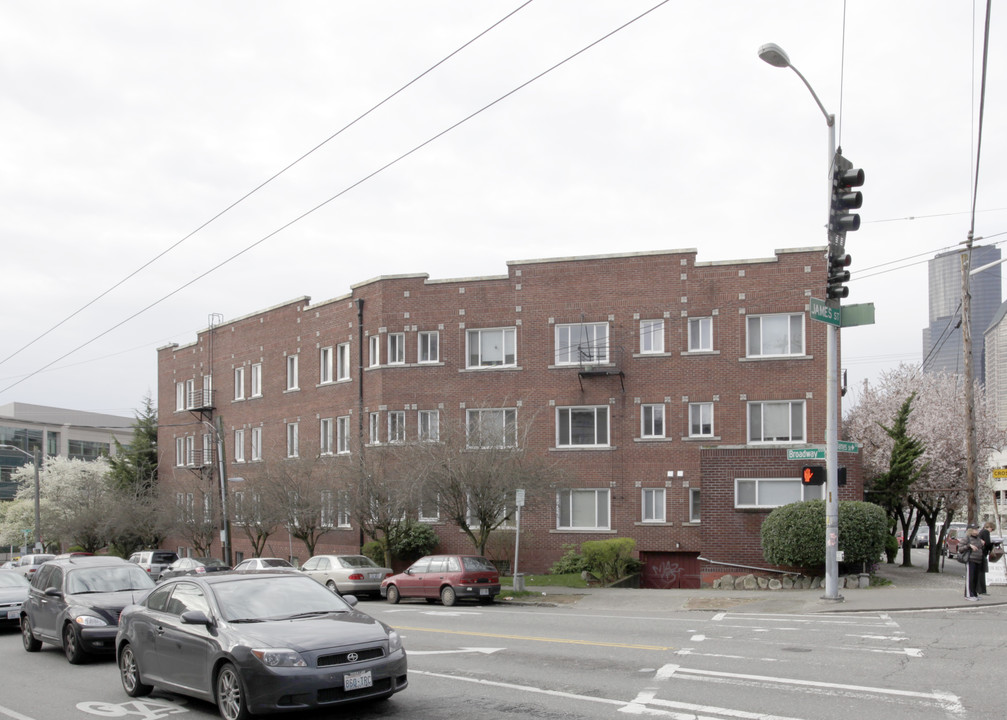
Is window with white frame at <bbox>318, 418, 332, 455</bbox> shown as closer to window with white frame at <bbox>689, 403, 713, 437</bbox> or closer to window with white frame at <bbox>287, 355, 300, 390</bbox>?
window with white frame at <bbox>287, 355, 300, 390</bbox>

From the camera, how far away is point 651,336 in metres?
34.7

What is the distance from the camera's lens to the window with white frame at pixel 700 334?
34.0 meters

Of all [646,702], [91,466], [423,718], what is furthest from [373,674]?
[91,466]

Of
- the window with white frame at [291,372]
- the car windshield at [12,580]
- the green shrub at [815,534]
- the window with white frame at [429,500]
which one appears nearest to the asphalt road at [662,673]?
the car windshield at [12,580]

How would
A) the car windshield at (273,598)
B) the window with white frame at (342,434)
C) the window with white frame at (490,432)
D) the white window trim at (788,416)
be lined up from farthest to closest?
1. the window with white frame at (342,434)
2. the white window trim at (788,416)
3. the window with white frame at (490,432)
4. the car windshield at (273,598)

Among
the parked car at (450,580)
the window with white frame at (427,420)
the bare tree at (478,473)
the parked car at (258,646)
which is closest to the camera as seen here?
the parked car at (258,646)

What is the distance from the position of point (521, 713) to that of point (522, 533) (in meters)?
25.9

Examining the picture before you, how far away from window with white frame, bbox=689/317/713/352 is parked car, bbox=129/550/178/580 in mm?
25046

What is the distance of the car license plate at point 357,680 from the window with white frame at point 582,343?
26.3 m

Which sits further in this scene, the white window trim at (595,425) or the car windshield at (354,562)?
the white window trim at (595,425)

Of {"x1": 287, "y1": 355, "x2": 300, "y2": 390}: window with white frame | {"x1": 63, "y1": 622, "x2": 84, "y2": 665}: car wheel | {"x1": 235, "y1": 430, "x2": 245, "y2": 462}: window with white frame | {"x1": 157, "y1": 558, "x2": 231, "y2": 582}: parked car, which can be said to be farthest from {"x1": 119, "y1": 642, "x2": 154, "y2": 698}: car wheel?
{"x1": 235, "y1": 430, "x2": 245, "y2": 462}: window with white frame

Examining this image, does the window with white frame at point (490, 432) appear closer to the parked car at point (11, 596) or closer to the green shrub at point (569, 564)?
the green shrub at point (569, 564)

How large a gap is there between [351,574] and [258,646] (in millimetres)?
20727

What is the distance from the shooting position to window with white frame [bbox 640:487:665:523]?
112 ft
